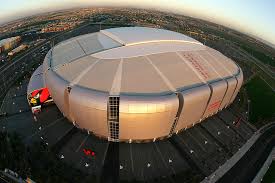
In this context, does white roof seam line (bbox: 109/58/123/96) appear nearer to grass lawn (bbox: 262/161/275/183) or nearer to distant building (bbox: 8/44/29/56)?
grass lawn (bbox: 262/161/275/183)

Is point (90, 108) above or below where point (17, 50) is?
above

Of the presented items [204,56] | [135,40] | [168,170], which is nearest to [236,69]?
[204,56]

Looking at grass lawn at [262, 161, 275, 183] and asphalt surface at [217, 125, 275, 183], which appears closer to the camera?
grass lawn at [262, 161, 275, 183]

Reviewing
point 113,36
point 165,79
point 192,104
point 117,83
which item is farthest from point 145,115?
point 113,36

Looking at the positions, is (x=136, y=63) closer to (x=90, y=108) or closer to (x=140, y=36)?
(x=90, y=108)

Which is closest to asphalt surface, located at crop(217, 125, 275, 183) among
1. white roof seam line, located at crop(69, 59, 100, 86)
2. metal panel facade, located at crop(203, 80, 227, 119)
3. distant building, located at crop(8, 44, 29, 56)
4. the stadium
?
metal panel facade, located at crop(203, 80, 227, 119)

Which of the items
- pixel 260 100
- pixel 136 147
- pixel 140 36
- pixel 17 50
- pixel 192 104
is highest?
pixel 140 36

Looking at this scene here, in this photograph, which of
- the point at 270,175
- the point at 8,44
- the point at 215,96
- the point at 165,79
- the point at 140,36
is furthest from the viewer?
the point at 8,44

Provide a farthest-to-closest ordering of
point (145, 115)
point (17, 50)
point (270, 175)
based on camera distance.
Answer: point (17, 50) → point (270, 175) → point (145, 115)
